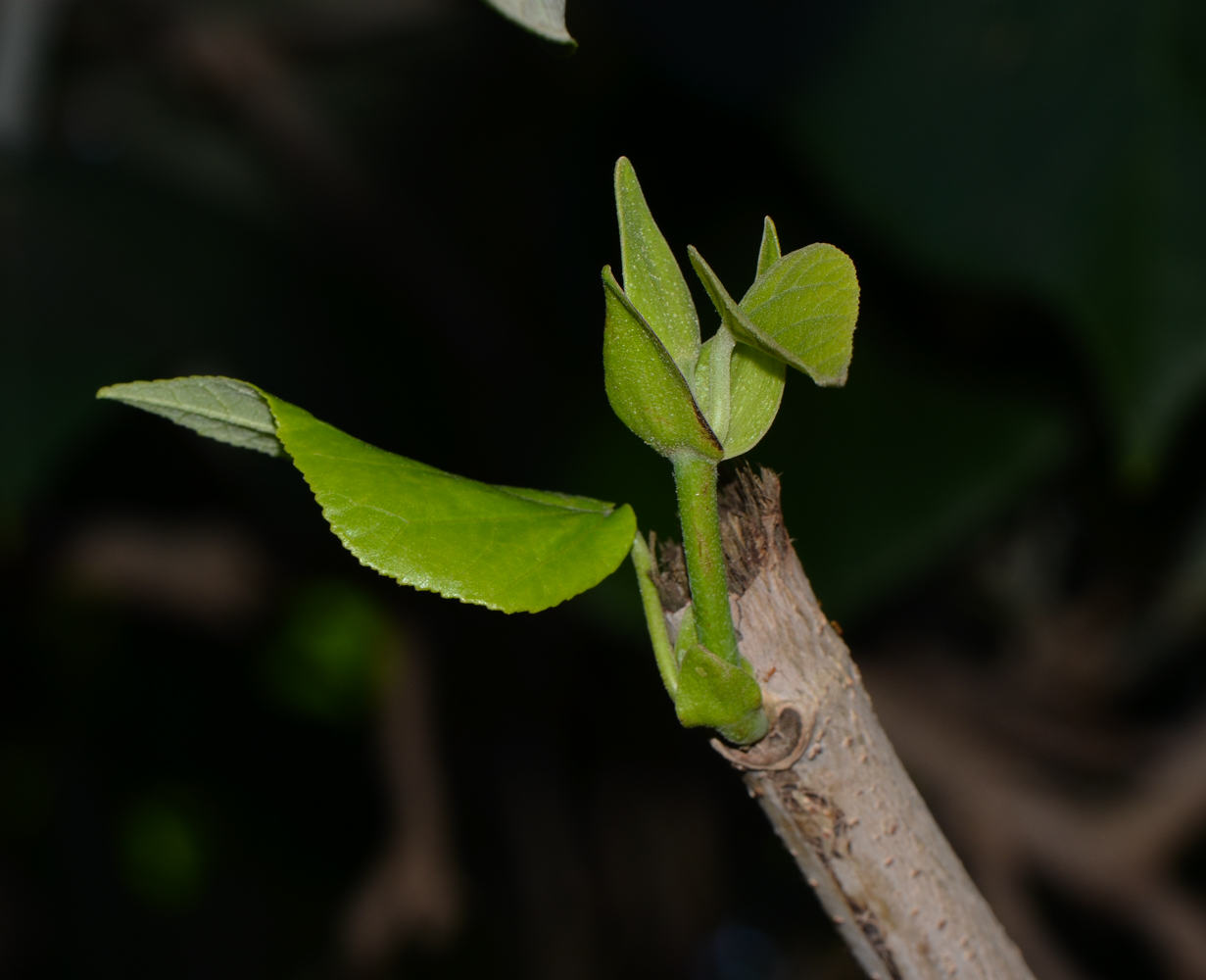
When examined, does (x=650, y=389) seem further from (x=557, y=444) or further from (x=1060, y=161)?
(x=557, y=444)

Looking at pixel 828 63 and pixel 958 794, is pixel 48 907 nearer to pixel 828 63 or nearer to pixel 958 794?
pixel 958 794

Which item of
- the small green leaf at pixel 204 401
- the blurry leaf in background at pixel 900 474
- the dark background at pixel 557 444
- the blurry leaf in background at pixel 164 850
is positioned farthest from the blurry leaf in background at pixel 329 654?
the small green leaf at pixel 204 401

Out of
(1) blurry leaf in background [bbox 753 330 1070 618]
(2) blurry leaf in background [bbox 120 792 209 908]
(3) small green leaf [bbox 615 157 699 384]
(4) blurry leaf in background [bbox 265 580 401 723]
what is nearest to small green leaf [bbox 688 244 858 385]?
(3) small green leaf [bbox 615 157 699 384]

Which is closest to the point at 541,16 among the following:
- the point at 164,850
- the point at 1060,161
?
the point at 1060,161

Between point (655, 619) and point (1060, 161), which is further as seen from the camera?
point (1060, 161)

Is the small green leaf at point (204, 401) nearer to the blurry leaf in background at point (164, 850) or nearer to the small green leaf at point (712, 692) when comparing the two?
the small green leaf at point (712, 692)

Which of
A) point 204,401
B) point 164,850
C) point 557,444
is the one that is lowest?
point 164,850
